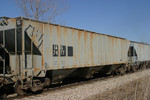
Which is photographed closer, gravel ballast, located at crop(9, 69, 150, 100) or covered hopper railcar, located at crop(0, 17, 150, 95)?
gravel ballast, located at crop(9, 69, 150, 100)

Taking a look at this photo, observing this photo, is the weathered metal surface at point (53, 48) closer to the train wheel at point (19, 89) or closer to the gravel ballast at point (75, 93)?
the train wheel at point (19, 89)

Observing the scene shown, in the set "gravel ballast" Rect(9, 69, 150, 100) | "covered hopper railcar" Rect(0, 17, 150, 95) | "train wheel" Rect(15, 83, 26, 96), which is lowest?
"gravel ballast" Rect(9, 69, 150, 100)

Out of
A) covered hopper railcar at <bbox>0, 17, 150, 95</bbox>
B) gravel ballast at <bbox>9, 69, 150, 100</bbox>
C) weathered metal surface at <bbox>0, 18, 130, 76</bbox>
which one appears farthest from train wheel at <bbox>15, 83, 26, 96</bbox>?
weathered metal surface at <bbox>0, 18, 130, 76</bbox>

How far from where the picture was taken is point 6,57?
8.09m

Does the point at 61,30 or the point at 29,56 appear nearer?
the point at 29,56

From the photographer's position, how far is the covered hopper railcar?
6.96 m

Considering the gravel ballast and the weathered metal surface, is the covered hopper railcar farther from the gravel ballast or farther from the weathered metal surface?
the gravel ballast

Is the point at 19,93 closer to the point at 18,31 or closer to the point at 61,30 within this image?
the point at 18,31

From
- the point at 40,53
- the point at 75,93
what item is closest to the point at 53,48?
the point at 40,53

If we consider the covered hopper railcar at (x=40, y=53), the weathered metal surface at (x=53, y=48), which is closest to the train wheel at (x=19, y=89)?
the covered hopper railcar at (x=40, y=53)

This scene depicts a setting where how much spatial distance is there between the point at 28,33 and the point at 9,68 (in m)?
2.09

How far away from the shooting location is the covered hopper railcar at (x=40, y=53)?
6.96 metres

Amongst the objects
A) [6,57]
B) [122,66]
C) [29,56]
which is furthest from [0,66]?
[122,66]

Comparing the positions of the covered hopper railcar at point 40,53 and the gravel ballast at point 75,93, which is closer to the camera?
the gravel ballast at point 75,93
